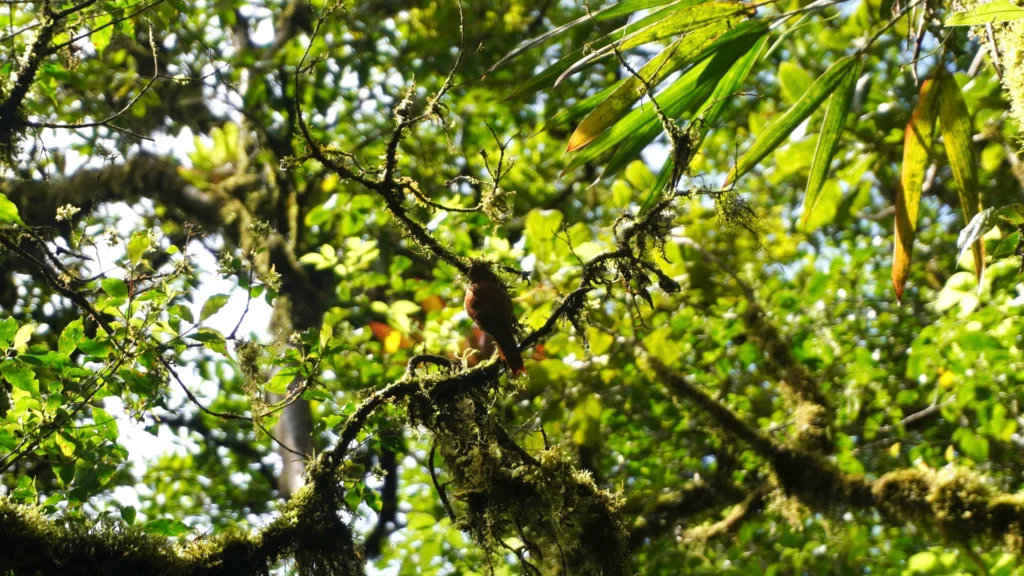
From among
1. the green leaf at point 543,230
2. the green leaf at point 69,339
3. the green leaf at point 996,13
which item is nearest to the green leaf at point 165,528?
the green leaf at point 69,339

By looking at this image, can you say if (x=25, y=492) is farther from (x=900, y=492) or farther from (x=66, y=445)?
(x=900, y=492)

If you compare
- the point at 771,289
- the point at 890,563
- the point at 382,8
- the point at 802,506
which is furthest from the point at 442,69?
the point at 890,563

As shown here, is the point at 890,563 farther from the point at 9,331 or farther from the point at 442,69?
the point at 9,331

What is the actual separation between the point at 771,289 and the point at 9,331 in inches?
128

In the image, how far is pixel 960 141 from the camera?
1.60 m

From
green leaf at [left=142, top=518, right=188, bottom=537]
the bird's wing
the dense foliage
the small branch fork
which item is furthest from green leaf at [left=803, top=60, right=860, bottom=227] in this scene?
the small branch fork

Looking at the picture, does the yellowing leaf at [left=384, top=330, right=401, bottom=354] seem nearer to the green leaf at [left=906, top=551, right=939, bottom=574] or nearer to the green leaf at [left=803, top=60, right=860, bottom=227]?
the green leaf at [left=803, top=60, right=860, bottom=227]

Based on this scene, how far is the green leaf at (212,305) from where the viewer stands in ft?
5.49

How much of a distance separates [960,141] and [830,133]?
0.86 ft

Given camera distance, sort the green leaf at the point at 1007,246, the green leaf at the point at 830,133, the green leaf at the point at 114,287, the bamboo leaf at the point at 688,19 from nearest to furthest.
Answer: the green leaf at the point at 1007,246 → the green leaf at the point at 114,287 → the bamboo leaf at the point at 688,19 → the green leaf at the point at 830,133

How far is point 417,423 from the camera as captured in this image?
1.50 meters

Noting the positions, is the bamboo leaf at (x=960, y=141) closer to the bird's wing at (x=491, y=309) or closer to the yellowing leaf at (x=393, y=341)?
the bird's wing at (x=491, y=309)

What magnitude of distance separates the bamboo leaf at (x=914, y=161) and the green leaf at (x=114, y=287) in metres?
1.64

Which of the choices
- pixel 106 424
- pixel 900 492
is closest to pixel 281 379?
pixel 106 424
